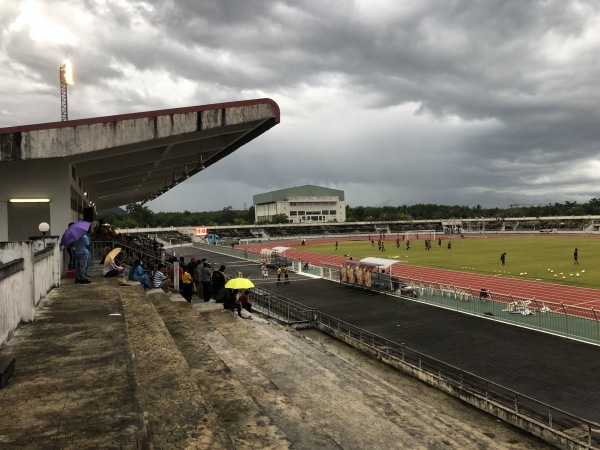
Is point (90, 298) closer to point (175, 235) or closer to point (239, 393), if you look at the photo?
point (239, 393)

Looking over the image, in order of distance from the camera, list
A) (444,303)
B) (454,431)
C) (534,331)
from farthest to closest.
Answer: (444,303) < (534,331) < (454,431)

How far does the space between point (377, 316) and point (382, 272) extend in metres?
7.00

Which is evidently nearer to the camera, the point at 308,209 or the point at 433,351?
the point at 433,351

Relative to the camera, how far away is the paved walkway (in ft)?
13.0

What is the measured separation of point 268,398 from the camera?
243 inches

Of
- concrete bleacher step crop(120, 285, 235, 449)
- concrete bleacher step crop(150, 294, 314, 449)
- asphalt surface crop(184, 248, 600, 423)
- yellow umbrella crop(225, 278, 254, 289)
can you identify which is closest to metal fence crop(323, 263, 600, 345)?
asphalt surface crop(184, 248, 600, 423)

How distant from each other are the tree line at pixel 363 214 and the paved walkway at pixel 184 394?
109 meters

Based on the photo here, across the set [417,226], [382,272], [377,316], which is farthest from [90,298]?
[417,226]

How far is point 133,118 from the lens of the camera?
509 inches

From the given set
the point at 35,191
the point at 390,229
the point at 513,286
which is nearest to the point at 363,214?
the point at 390,229

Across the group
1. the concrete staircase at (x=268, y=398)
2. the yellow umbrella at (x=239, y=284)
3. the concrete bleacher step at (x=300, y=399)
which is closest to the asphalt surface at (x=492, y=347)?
the concrete staircase at (x=268, y=398)

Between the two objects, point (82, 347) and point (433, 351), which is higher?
point (82, 347)

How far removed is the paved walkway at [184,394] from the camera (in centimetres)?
397

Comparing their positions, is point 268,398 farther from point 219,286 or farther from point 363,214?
point 363,214
